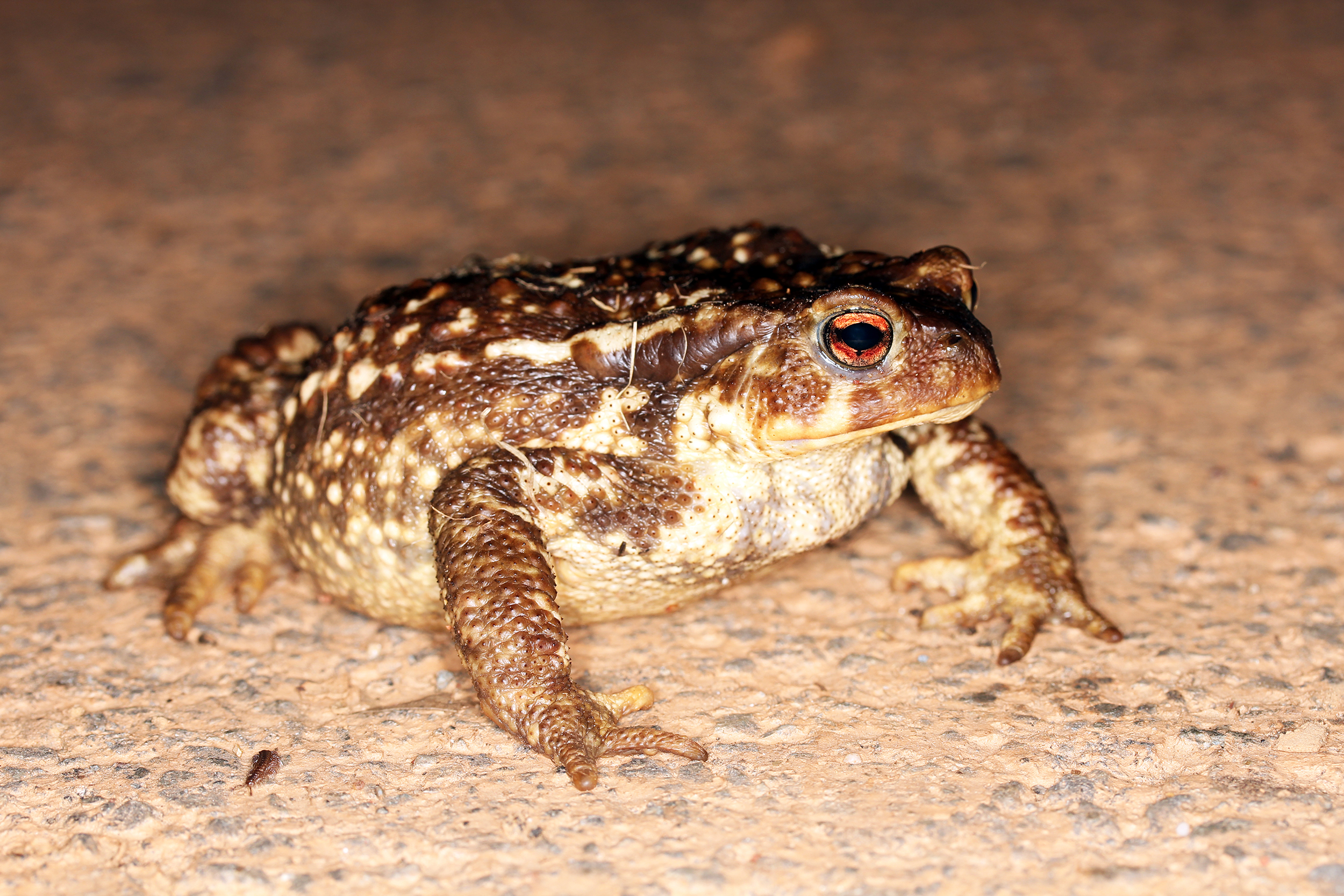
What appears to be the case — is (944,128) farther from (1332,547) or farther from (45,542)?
(45,542)

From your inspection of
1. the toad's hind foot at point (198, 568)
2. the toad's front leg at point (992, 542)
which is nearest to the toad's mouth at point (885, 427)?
the toad's front leg at point (992, 542)

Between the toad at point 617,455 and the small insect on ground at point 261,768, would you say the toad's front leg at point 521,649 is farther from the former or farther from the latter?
the small insect on ground at point 261,768

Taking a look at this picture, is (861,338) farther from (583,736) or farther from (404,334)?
(404,334)

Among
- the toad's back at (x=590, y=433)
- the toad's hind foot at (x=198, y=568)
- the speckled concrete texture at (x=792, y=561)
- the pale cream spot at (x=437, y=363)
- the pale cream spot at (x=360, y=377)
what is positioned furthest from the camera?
the toad's hind foot at (x=198, y=568)

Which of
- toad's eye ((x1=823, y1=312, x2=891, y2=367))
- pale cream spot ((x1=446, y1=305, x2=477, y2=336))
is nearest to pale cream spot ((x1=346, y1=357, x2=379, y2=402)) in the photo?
pale cream spot ((x1=446, y1=305, x2=477, y2=336))

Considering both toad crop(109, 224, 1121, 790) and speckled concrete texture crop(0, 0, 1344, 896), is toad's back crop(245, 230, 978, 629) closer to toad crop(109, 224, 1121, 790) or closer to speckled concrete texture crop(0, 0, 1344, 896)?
toad crop(109, 224, 1121, 790)

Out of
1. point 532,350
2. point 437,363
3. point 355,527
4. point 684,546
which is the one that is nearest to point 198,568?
point 355,527
